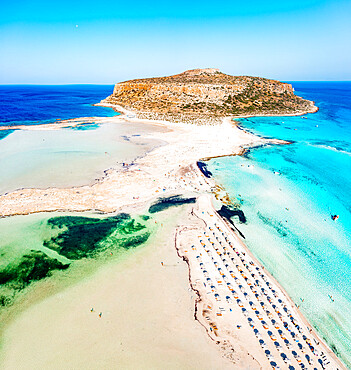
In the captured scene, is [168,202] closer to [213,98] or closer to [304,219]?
[304,219]

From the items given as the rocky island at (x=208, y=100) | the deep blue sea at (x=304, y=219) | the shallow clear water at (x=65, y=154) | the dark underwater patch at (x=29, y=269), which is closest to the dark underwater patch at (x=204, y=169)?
the deep blue sea at (x=304, y=219)

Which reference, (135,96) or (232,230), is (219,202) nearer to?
(232,230)

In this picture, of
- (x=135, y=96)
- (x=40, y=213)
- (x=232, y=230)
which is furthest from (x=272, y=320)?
(x=135, y=96)

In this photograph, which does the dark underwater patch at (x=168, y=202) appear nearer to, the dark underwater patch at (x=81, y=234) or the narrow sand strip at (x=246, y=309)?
the dark underwater patch at (x=81, y=234)

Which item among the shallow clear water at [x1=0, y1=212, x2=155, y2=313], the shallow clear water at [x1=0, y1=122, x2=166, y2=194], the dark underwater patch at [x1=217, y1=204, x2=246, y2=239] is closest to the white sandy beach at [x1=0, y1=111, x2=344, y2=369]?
the dark underwater patch at [x1=217, y1=204, x2=246, y2=239]

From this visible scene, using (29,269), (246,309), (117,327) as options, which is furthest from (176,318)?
(29,269)
